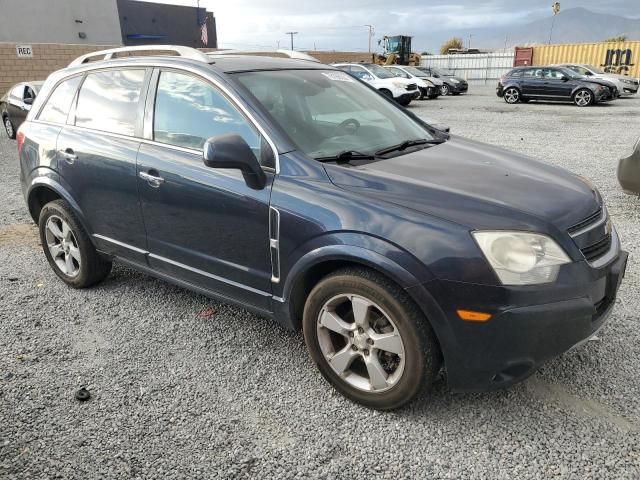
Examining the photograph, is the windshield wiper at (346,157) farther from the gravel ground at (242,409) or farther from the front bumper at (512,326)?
the gravel ground at (242,409)

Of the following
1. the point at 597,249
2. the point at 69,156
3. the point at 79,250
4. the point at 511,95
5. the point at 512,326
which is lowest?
the point at 511,95

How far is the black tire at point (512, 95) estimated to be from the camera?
20848mm

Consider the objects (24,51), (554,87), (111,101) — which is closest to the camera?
(111,101)

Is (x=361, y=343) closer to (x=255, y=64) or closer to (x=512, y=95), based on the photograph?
(x=255, y=64)

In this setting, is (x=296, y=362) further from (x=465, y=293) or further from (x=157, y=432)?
(x=465, y=293)

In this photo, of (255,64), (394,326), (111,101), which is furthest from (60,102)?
(394,326)

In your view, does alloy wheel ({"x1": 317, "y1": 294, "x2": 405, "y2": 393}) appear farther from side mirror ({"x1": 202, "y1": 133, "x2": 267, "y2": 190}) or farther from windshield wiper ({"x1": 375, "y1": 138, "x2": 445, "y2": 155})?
windshield wiper ({"x1": 375, "y1": 138, "x2": 445, "y2": 155})

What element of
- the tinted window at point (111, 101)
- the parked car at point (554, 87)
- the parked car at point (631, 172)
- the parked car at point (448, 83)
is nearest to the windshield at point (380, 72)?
the parked car at point (554, 87)

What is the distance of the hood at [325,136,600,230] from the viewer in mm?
2355

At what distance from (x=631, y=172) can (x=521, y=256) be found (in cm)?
451

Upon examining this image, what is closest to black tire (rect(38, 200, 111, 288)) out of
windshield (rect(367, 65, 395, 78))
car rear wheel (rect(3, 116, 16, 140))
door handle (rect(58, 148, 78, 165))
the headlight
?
door handle (rect(58, 148, 78, 165))

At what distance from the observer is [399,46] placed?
119 feet

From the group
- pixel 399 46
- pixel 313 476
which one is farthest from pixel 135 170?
pixel 399 46

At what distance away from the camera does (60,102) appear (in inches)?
163
